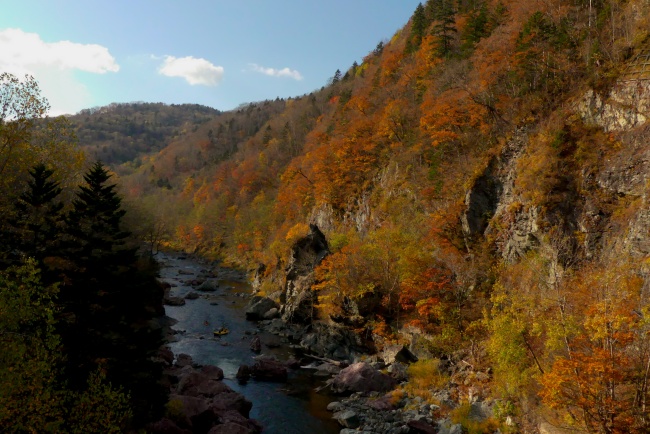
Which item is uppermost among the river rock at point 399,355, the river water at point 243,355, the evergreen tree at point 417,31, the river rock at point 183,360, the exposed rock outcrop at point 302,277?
the evergreen tree at point 417,31

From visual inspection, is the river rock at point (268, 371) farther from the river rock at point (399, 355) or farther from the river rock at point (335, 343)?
the river rock at point (399, 355)

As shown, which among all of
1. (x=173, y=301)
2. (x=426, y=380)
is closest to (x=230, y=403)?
(x=426, y=380)

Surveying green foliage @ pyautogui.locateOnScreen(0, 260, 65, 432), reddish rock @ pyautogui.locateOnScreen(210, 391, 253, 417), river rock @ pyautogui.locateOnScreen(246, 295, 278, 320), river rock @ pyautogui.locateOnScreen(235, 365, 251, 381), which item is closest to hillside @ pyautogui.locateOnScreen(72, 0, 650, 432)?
river rock @ pyautogui.locateOnScreen(246, 295, 278, 320)

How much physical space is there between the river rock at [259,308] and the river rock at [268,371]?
16432mm

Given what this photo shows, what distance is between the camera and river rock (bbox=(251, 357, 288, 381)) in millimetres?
31438

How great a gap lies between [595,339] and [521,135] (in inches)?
933

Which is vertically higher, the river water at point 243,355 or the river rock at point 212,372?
the river rock at point 212,372

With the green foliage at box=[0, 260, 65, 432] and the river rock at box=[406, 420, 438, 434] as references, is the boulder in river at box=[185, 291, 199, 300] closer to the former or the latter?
the river rock at box=[406, 420, 438, 434]

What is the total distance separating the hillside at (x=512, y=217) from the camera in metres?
17.3

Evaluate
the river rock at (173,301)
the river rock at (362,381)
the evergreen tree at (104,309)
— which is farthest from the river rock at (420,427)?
the river rock at (173,301)

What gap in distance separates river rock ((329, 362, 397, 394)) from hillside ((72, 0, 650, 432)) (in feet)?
14.5

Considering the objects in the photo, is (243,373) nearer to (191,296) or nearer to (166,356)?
(166,356)

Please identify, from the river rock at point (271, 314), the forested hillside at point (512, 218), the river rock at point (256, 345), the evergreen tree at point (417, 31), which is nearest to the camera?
the forested hillside at point (512, 218)

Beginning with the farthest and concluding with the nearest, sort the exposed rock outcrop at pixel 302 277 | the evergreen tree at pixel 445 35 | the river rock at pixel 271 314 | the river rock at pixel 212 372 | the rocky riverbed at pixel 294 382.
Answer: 1. the evergreen tree at pixel 445 35
2. the river rock at pixel 271 314
3. the exposed rock outcrop at pixel 302 277
4. the river rock at pixel 212 372
5. the rocky riverbed at pixel 294 382
